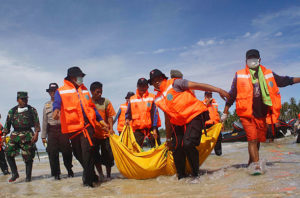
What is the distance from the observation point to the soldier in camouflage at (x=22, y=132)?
20.2 feet

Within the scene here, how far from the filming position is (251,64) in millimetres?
4539

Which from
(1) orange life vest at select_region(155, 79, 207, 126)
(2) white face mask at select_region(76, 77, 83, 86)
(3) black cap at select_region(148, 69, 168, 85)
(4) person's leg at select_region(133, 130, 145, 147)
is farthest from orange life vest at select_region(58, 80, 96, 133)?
(4) person's leg at select_region(133, 130, 145, 147)

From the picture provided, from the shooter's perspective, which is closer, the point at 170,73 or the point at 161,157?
the point at 170,73

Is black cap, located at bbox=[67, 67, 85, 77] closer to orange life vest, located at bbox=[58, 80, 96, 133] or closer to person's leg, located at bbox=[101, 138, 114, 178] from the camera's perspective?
orange life vest, located at bbox=[58, 80, 96, 133]

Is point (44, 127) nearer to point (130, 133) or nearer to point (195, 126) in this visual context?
point (130, 133)

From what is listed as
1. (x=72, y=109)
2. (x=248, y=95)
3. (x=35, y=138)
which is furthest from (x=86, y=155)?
(x=248, y=95)

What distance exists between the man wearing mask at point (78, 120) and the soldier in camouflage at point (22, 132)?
2.04 meters

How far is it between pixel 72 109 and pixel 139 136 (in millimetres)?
2032

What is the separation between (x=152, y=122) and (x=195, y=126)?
218 cm

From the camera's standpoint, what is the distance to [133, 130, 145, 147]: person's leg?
19.9 feet

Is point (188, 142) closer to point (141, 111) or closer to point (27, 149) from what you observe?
point (141, 111)

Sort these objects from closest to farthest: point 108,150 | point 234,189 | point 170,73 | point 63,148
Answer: point 234,189
point 170,73
point 108,150
point 63,148

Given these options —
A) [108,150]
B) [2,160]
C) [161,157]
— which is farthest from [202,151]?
[2,160]

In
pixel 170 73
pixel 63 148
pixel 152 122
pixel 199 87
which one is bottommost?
pixel 63 148
